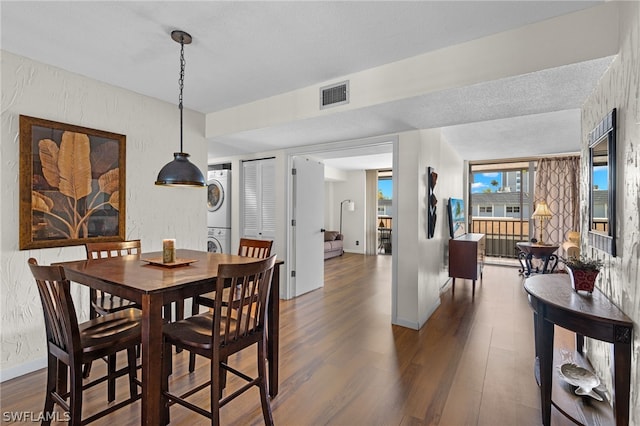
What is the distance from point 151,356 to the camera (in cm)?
153

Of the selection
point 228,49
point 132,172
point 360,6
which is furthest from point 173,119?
point 360,6

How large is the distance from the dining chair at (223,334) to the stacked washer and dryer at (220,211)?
10.6 ft

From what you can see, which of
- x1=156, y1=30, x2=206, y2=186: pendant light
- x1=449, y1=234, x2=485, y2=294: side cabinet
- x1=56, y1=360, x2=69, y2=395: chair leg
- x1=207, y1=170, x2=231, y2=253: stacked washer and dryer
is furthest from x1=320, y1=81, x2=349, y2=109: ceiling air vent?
x1=449, y1=234, x2=485, y2=294: side cabinet

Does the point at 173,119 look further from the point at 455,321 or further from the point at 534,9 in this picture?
the point at 455,321

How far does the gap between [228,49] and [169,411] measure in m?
2.45

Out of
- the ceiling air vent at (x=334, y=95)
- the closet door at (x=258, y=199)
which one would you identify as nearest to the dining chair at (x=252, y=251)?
the ceiling air vent at (x=334, y=95)

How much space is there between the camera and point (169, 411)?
1912 mm

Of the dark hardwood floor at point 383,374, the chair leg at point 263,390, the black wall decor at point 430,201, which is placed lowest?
the dark hardwood floor at point 383,374

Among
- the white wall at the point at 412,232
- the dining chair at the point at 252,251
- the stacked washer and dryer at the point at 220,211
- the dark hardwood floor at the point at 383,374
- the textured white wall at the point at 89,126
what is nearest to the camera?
the dark hardwood floor at the point at 383,374

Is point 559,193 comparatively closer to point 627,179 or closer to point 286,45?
point 627,179

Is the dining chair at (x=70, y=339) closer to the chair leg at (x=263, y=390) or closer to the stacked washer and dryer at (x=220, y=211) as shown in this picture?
the chair leg at (x=263, y=390)

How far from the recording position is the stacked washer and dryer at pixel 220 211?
200 inches

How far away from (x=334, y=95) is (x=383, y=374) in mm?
2340

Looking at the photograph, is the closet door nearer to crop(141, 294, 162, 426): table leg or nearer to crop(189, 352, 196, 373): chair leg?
crop(189, 352, 196, 373): chair leg
